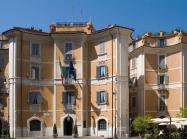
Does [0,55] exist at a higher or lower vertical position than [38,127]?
higher

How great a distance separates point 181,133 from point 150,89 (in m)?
37.4

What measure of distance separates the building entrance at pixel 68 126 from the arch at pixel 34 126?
3.57m

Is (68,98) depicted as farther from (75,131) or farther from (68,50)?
(68,50)

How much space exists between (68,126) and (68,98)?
14.2 feet

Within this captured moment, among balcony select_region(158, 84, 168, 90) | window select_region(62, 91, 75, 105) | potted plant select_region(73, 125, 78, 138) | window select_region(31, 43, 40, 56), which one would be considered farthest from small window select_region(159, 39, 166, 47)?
potted plant select_region(73, 125, 78, 138)

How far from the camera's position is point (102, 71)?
69.4 meters

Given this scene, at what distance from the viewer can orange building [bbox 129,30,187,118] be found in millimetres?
74938

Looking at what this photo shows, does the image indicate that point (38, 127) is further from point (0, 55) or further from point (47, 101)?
point (0, 55)

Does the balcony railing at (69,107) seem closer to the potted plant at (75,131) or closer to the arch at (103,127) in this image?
the potted plant at (75,131)

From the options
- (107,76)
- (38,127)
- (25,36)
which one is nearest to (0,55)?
(25,36)

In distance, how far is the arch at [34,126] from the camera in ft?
226

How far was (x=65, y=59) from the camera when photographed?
70.8m

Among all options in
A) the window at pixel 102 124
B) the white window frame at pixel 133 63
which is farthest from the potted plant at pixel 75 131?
the white window frame at pixel 133 63

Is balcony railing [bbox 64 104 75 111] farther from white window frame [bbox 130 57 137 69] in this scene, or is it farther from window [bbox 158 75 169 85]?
window [bbox 158 75 169 85]
